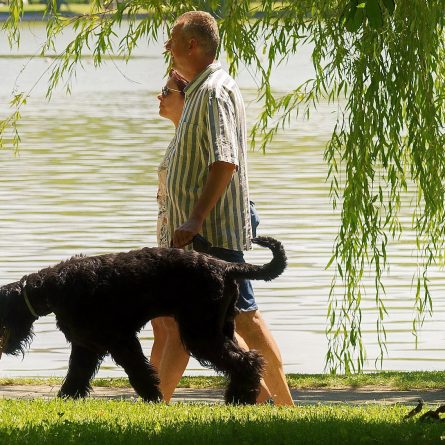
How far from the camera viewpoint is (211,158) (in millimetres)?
7262

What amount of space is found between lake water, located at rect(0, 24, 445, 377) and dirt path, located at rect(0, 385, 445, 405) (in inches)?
59.5

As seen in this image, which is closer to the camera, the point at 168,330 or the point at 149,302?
the point at 149,302

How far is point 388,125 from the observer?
32.5ft

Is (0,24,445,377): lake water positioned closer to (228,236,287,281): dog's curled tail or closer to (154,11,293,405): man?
(154,11,293,405): man

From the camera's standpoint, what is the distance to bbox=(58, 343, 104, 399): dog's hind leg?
7.49 meters

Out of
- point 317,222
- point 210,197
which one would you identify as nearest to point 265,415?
point 210,197

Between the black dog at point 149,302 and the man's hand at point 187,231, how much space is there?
97 millimetres

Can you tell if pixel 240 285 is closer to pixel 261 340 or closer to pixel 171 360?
pixel 261 340

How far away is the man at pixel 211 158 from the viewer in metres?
7.29

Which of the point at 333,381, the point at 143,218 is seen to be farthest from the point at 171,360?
the point at 143,218

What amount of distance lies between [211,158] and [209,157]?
0.05 metres

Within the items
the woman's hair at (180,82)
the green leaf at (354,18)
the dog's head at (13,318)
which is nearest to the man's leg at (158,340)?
the dog's head at (13,318)

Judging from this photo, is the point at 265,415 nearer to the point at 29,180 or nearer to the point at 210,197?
the point at 210,197

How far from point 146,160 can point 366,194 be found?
1723 cm
